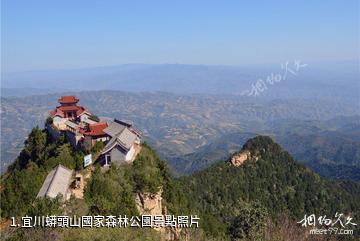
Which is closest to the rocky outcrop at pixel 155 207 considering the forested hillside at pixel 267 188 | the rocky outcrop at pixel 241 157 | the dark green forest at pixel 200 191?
the dark green forest at pixel 200 191

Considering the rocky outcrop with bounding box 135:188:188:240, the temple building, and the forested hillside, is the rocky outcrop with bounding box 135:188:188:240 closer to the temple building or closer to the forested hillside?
the temple building

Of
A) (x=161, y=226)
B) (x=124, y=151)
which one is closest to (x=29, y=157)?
(x=124, y=151)

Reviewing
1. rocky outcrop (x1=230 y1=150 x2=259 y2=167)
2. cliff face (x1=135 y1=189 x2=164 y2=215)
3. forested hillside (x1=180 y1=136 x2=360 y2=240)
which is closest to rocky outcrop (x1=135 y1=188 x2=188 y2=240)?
cliff face (x1=135 y1=189 x2=164 y2=215)

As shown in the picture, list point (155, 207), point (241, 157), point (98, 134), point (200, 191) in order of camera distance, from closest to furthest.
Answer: point (155, 207), point (98, 134), point (200, 191), point (241, 157)

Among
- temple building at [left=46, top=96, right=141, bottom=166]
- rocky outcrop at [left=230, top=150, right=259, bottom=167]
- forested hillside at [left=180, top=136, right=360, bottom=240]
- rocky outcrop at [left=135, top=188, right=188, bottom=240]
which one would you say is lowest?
forested hillside at [left=180, top=136, right=360, bottom=240]

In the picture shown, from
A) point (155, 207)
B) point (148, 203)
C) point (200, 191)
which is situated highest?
point (148, 203)

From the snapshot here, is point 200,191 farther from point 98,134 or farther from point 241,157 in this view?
point 98,134

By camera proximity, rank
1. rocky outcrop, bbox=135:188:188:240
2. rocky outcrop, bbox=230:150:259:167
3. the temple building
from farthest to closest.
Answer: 1. rocky outcrop, bbox=230:150:259:167
2. the temple building
3. rocky outcrop, bbox=135:188:188:240

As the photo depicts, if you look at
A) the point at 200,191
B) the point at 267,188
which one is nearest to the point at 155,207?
the point at 200,191

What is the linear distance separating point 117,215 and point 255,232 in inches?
624

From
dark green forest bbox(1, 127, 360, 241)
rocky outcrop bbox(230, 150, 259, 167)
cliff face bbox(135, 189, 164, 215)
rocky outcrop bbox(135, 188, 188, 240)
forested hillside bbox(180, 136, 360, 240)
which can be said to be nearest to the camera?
dark green forest bbox(1, 127, 360, 241)

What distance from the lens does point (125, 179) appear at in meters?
44.8

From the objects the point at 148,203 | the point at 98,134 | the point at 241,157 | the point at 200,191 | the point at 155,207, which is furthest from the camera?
the point at 241,157

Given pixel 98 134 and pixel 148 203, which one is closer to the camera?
pixel 148 203
